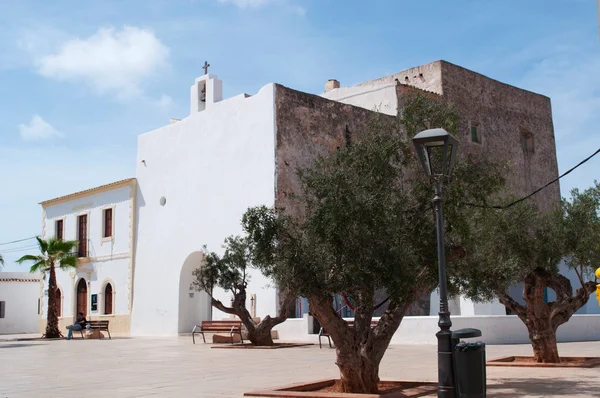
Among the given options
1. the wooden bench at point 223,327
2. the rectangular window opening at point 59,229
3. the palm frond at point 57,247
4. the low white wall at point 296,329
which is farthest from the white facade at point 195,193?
the rectangular window opening at point 59,229

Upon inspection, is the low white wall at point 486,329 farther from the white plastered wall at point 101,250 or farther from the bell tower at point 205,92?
the white plastered wall at point 101,250

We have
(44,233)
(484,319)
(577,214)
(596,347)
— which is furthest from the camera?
(44,233)

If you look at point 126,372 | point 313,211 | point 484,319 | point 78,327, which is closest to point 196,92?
point 78,327

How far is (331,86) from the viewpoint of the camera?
Result: 33875 millimetres

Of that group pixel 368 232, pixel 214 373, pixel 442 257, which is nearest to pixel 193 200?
pixel 214 373

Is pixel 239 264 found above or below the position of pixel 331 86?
below

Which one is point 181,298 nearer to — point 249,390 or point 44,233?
point 44,233

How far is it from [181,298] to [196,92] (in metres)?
8.62

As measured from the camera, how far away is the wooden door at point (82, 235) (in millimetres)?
32500

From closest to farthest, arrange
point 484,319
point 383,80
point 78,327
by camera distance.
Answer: point 484,319 < point 78,327 < point 383,80

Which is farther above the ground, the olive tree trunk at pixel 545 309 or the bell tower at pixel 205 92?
the bell tower at pixel 205 92

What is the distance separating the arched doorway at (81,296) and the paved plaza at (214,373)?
1455 centimetres

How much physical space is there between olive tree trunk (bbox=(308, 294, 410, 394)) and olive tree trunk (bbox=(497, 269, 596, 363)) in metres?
4.25

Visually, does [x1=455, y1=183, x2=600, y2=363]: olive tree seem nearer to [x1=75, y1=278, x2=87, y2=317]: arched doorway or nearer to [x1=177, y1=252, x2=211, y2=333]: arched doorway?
[x1=177, y1=252, x2=211, y2=333]: arched doorway
